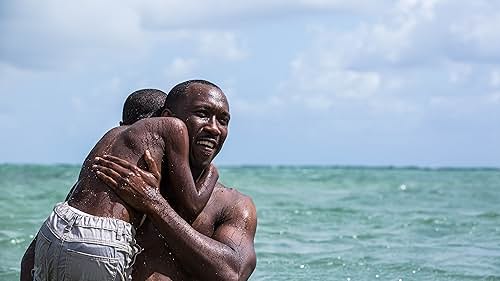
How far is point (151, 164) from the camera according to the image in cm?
487

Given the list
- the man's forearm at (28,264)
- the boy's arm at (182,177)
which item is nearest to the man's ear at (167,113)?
the boy's arm at (182,177)

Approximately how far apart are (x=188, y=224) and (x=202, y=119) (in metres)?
0.47

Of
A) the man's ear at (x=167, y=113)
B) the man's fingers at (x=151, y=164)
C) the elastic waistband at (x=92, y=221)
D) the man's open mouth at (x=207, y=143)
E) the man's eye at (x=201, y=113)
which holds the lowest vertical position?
the elastic waistband at (x=92, y=221)

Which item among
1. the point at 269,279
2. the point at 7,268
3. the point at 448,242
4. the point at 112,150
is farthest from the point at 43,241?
the point at 448,242

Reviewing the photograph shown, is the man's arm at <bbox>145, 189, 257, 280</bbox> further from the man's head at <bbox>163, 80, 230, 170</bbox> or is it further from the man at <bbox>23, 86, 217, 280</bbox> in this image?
the man's head at <bbox>163, 80, 230, 170</bbox>

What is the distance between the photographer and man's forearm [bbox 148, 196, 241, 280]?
4871mm

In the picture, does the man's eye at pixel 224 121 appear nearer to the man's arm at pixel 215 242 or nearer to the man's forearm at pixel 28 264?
the man's arm at pixel 215 242

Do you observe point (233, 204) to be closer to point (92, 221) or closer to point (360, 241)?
point (92, 221)

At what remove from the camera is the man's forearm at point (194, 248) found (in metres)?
4.87

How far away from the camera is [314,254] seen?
12430 mm

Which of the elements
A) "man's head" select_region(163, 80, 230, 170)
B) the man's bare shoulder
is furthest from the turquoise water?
"man's head" select_region(163, 80, 230, 170)

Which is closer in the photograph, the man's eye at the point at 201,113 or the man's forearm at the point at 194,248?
the man's forearm at the point at 194,248

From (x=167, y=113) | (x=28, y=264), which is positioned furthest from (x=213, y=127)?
(x=28, y=264)

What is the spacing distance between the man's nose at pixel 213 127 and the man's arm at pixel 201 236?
368 mm
